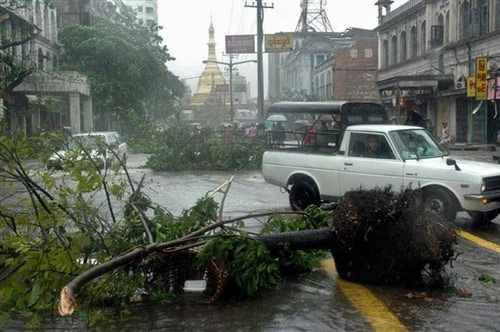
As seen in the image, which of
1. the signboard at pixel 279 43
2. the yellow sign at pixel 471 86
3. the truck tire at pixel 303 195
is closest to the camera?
the truck tire at pixel 303 195

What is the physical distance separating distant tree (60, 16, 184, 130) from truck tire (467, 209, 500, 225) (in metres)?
37.3

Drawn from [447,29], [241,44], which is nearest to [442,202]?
[447,29]

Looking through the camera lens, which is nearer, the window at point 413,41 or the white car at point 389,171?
the white car at point 389,171

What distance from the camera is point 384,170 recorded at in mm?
11062

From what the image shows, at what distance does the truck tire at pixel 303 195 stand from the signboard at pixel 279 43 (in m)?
31.8

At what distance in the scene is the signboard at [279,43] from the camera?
43.7 metres

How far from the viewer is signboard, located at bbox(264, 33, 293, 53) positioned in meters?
43.7

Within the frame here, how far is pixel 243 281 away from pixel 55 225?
72.0 inches

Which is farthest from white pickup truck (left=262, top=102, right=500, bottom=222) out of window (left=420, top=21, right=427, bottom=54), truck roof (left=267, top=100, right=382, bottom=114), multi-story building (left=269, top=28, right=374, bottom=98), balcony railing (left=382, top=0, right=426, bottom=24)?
multi-story building (left=269, top=28, right=374, bottom=98)

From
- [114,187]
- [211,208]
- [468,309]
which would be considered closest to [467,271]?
[468,309]

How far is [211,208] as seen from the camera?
→ 745 centimetres

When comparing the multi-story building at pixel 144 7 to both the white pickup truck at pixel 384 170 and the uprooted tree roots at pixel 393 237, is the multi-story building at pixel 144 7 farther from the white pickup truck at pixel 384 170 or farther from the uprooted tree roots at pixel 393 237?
the uprooted tree roots at pixel 393 237

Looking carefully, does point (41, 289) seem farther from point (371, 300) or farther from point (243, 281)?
point (371, 300)

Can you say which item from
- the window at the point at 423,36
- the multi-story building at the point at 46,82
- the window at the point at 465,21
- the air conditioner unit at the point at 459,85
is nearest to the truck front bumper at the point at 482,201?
the multi-story building at the point at 46,82
